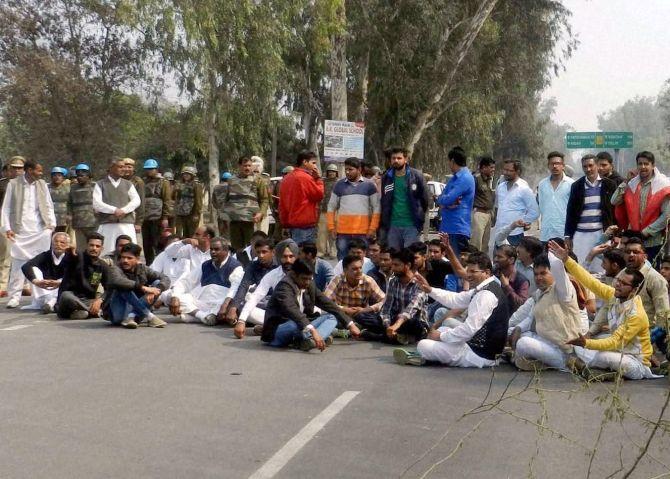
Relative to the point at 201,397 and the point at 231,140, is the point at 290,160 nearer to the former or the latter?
the point at 231,140

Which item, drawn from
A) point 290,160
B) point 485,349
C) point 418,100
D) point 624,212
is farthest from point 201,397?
point 290,160

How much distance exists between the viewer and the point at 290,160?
158 feet

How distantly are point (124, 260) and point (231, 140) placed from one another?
2219 centimetres

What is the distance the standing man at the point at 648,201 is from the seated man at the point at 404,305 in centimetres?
261

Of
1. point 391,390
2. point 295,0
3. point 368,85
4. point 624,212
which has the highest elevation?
point 295,0

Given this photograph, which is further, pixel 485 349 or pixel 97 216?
pixel 97 216

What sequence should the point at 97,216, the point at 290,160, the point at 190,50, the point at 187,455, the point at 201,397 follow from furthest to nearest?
the point at 290,160
the point at 190,50
the point at 97,216
the point at 201,397
the point at 187,455

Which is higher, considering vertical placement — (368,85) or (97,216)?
(368,85)

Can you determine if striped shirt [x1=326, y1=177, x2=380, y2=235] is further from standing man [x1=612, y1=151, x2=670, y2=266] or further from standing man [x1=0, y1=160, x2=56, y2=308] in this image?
standing man [x1=0, y1=160, x2=56, y2=308]

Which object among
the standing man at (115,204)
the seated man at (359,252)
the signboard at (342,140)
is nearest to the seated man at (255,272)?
the seated man at (359,252)

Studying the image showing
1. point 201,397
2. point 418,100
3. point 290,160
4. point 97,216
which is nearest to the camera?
point 201,397

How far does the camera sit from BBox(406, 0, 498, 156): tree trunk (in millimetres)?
31781

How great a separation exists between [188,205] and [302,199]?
13.2 ft

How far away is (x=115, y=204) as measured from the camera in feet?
47.2
